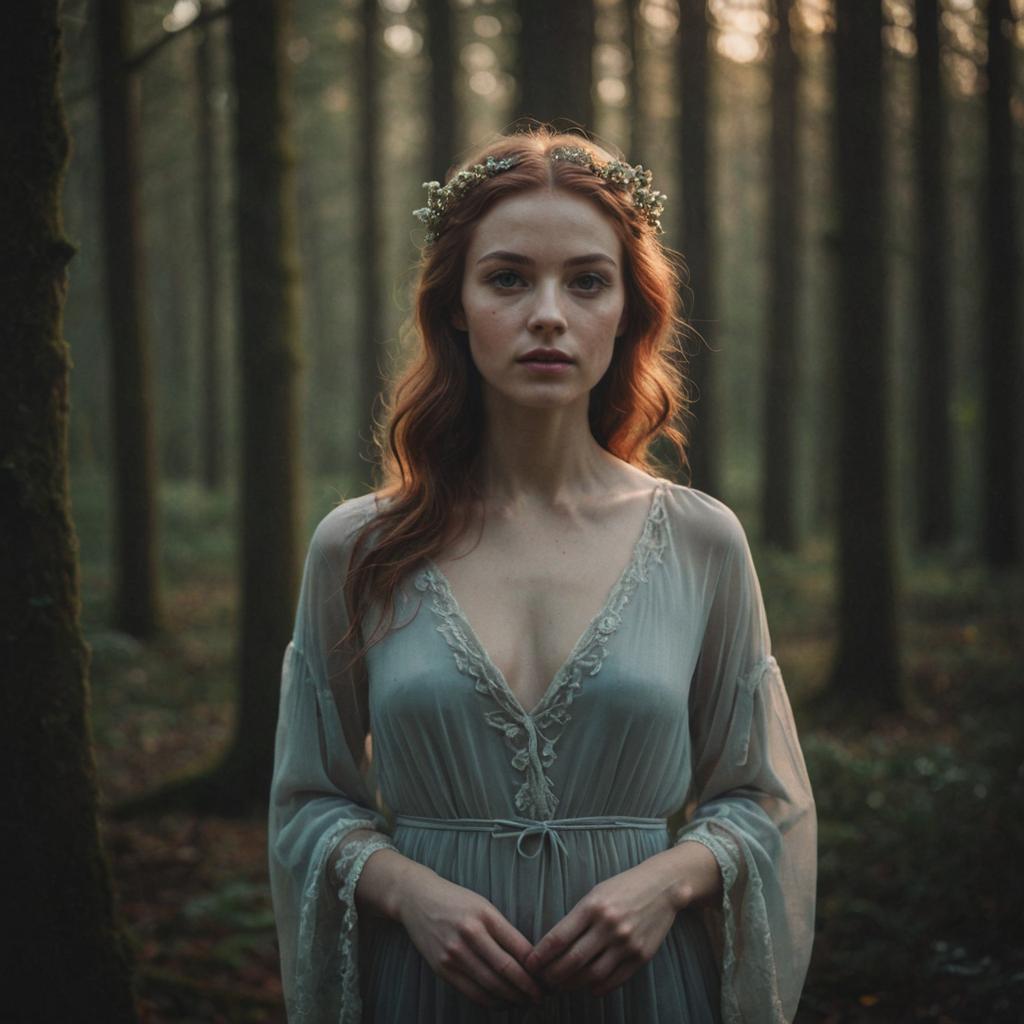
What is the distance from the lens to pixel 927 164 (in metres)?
14.2

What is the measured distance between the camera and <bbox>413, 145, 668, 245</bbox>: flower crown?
2.45 metres

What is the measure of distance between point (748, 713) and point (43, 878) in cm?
193

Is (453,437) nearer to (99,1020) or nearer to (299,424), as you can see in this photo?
(99,1020)

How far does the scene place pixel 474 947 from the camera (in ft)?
6.73

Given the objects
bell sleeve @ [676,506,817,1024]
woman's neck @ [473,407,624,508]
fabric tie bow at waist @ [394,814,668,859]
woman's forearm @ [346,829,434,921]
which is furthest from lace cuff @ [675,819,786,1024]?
woman's neck @ [473,407,624,508]

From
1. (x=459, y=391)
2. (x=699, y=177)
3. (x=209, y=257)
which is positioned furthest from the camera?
(x=209, y=257)

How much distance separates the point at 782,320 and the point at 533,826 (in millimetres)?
14227

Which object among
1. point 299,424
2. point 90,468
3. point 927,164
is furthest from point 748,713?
point 90,468

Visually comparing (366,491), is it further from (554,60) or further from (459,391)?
(459,391)

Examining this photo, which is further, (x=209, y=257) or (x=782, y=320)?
(x=209, y=257)

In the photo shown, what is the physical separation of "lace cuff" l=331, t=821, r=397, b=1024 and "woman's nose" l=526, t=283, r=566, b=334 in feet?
4.08

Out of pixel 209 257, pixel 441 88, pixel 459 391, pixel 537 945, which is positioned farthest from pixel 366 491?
pixel 209 257

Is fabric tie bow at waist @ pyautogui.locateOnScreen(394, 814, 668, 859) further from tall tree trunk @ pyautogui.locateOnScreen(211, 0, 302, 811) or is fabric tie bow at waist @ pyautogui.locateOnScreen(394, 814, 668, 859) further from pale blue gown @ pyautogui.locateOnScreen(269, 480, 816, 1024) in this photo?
tall tree trunk @ pyautogui.locateOnScreen(211, 0, 302, 811)

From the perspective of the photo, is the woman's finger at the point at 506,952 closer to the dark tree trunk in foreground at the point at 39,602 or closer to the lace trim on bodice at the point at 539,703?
the lace trim on bodice at the point at 539,703
